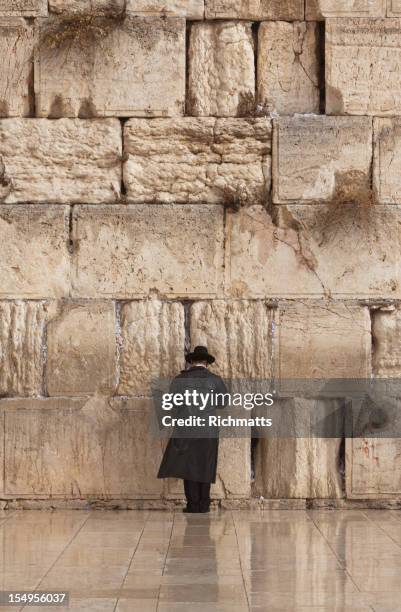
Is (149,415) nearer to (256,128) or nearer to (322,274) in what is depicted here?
(322,274)

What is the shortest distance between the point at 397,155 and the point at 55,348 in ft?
11.1

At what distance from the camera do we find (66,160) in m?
10.3

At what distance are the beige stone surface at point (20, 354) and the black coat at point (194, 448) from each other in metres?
1.20

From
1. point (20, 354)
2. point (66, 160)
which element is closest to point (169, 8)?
point (66, 160)

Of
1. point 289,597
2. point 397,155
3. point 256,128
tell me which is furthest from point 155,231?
point 289,597

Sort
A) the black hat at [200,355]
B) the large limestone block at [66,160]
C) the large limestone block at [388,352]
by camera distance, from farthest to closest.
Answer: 1. the large limestone block at [66,160]
2. the large limestone block at [388,352]
3. the black hat at [200,355]

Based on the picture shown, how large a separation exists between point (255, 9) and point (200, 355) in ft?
10.1

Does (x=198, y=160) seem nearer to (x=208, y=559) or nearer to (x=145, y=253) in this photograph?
(x=145, y=253)

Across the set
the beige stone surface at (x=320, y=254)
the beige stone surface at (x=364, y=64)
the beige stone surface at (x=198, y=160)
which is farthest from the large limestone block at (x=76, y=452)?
the beige stone surface at (x=364, y=64)

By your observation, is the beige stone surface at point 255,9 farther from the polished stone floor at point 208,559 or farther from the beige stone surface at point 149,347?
the polished stone floor at point 208,559

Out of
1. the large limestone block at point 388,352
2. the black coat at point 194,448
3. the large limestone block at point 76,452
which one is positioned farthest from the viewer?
the large limestone block at point 388,352

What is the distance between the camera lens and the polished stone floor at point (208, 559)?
6.20m

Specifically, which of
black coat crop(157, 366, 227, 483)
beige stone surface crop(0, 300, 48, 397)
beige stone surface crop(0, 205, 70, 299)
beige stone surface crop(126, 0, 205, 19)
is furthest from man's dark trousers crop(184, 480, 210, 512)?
beige stone surface crop(126, 0, 205, 19)

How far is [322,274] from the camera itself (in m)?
10.2
